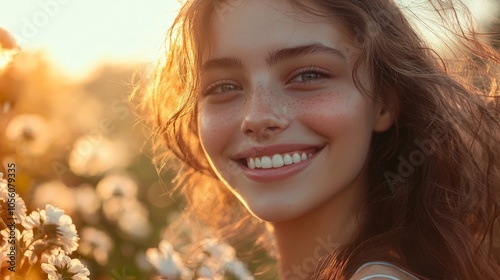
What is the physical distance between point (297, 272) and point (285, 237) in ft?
0.41

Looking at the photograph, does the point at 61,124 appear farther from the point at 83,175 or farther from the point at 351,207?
the point at 351,207

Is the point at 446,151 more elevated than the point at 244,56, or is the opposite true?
the point at 244,56

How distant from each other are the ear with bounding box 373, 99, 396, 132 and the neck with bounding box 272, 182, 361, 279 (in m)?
0.22

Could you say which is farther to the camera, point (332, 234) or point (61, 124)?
point (61, 124)

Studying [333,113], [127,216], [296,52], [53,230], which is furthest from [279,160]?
[127,216]

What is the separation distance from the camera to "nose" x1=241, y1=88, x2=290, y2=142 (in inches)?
95.2

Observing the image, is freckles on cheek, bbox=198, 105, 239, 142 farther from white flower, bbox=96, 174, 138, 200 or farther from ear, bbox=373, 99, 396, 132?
white flower, bbox=96, 174, 138, 200

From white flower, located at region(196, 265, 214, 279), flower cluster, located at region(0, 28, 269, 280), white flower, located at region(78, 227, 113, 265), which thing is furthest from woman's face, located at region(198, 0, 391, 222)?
white flower, located at region(78, 227, 113, 265)

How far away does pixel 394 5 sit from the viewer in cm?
275

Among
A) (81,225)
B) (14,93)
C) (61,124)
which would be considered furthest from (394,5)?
(61,124)

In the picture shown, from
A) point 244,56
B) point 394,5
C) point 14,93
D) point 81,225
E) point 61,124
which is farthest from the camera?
point 61,124

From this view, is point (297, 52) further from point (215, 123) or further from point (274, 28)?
point (215, 123)

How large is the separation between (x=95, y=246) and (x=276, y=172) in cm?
99

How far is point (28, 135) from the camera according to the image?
3209 millimetres
